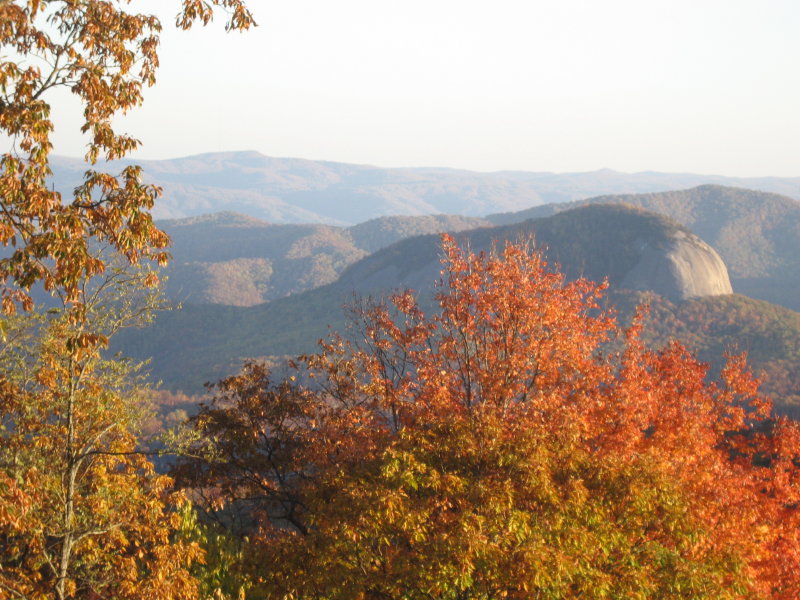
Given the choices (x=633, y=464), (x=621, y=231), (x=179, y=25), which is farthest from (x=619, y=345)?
(x=179, y=25)

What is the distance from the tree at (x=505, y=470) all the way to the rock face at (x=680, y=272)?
110604 millimetres

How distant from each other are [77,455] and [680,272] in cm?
13701

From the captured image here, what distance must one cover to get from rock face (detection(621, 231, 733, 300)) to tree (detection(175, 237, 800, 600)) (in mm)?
110604

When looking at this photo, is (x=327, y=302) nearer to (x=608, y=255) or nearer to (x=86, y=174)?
(x=608, y=255)

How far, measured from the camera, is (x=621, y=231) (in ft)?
525

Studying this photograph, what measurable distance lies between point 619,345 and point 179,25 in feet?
298

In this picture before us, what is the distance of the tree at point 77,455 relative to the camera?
473 inches

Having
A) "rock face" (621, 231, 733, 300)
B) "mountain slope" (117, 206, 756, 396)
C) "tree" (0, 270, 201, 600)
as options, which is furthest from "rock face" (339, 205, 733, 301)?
"tree" (0, 270, 201, 600)

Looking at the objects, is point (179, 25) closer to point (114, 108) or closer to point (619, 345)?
point (114, 108)

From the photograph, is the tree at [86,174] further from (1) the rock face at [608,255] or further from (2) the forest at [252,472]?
(1) the rock face at [608,255]

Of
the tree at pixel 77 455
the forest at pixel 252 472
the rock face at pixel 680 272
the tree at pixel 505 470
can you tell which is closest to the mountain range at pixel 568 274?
the rock face at pixel 680 272

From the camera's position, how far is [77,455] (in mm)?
12266

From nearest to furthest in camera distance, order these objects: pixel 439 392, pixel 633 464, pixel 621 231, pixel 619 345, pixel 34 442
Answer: pixel 34 442 → pixel 633 464 → pixel 439 392 → pixel 619 345 → pixel 621 231

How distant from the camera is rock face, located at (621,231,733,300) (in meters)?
132
